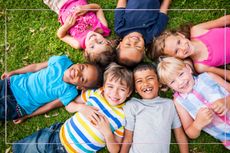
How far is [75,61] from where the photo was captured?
2348 millimetres

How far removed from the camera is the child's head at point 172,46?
2.25 metres

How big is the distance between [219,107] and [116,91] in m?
0.69

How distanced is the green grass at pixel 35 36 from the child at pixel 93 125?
10cm

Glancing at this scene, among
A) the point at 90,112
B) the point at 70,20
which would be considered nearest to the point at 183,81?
the point at 90,112

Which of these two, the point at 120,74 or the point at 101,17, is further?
the point at 101,17

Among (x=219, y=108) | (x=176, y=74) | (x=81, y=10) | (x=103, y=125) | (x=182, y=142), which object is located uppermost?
(x=81, y=10)

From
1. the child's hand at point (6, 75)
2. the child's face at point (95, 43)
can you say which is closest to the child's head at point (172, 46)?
the child's face at point (95, 43)

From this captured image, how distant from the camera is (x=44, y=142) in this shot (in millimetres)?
2293

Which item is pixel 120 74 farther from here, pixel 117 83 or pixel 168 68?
pixel 168 68

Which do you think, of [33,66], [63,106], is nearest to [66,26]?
[33,66]

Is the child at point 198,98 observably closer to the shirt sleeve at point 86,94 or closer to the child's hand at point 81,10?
the shirt sleeve at point 86,94

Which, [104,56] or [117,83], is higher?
[104,56]

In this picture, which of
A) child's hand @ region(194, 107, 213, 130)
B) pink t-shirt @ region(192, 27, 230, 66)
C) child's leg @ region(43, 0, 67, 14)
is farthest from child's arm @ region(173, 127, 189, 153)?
child's leg @ region(43, 0, 67, 14)

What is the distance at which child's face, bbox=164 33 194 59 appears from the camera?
7.37 ft
